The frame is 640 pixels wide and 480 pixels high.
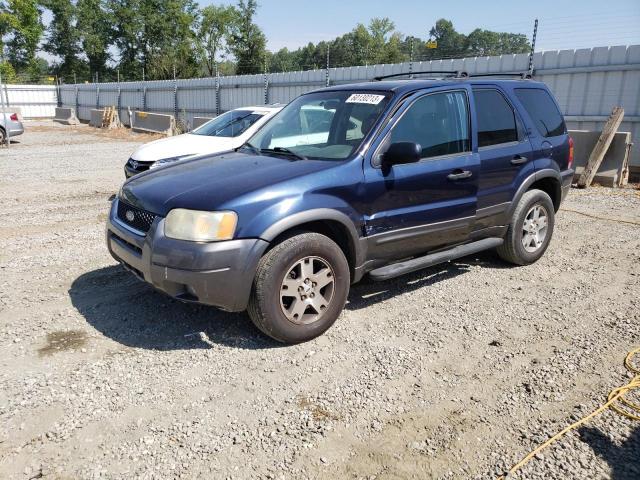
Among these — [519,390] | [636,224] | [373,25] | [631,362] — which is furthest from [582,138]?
[373,25]

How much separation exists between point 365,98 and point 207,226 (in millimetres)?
1897

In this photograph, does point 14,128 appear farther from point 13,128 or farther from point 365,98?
point 365,98

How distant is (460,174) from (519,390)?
196cm

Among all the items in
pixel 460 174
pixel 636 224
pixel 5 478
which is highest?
pixel 460 174

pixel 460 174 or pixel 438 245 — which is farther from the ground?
pixel 460 174

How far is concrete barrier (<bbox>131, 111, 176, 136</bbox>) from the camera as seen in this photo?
2133cm

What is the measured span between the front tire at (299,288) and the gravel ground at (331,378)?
7.5 inches

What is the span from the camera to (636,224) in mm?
7359

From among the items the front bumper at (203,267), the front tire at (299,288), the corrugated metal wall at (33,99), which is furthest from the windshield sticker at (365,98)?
the corrugated metal wall at (33,99)

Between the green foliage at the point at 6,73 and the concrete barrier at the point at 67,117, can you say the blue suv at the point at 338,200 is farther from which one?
the green foliage at the point at 6,73

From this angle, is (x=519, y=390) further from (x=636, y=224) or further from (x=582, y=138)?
(x=582, y=138)

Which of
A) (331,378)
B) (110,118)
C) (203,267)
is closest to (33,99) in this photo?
(110,118)

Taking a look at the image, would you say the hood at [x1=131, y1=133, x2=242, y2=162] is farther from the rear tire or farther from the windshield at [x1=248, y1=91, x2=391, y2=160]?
the rear tire

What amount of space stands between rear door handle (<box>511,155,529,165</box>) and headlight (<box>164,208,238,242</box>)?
9.73 feet
